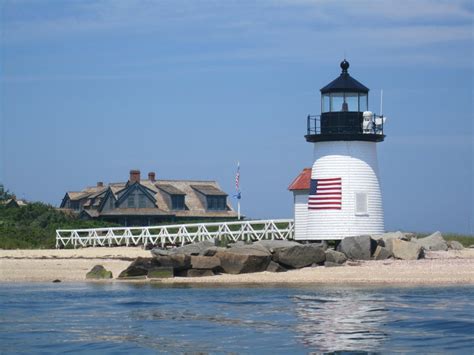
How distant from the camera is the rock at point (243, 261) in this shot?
97.2 feet

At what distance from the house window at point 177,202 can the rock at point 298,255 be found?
26205 mm

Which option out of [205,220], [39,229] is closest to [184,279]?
[39,229]

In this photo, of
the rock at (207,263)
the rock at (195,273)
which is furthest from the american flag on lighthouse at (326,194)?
the rock at (195,273)

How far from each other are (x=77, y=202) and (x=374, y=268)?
35382mm

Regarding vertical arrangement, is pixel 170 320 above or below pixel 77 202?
below

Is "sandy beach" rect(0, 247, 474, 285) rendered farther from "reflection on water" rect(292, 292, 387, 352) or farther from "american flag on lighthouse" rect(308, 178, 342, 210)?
"reflection on water" rect(292, 292, 387, 352)

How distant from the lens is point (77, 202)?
6219 cm

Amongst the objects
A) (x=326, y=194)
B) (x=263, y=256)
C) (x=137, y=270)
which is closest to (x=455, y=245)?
(x=326, y=194)

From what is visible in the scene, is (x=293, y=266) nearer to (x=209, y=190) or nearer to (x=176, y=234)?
(x=176, y=234)

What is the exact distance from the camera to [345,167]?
33.0 meters

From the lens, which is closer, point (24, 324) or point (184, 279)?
point (24, 324)

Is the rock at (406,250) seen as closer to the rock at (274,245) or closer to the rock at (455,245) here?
the rock at (274,245)

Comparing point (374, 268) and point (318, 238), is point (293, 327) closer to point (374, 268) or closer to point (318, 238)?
point (374, 268)

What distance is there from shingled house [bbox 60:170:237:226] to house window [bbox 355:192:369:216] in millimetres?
23452
